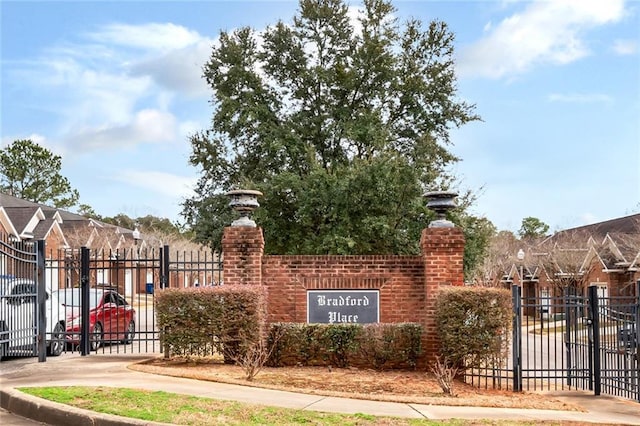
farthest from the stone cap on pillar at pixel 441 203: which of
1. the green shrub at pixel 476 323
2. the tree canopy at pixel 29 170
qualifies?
the tree canopy at pixel 29 170

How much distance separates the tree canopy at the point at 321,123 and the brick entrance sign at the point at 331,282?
12416 mm

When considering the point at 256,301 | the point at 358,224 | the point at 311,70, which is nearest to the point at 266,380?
the point at 256,301

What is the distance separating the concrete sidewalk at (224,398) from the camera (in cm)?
924

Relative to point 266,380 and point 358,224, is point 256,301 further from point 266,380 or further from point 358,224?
point 358,224

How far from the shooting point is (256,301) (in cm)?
1370

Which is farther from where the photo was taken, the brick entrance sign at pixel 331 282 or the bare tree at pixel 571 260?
the bare tree at pixel 571 260

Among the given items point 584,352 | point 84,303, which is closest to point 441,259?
point 584,352

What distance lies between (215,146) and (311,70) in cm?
513

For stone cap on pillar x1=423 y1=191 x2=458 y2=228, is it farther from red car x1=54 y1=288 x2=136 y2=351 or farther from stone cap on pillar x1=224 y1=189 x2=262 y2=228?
red car x1=54 y1=288 x2=136 y2=351

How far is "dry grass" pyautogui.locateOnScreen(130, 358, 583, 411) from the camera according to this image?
1101cm

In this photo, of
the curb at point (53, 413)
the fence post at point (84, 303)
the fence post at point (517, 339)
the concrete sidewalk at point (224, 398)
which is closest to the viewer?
the curb at point (53, 413)

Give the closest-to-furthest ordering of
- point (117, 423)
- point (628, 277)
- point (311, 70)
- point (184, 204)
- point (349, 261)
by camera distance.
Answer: point (117, 423)
point (349, 261)
point (311, 70)
point (184, 204)
point (628, 277)

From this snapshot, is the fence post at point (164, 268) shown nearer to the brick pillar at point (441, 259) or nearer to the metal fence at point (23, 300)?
the metal fence at point (23, 300)

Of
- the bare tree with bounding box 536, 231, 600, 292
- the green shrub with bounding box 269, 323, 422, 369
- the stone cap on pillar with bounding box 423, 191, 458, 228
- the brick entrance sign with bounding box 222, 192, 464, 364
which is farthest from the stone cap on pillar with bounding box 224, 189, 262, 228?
the bare tree with bounding box 536, 231, 600, 292
